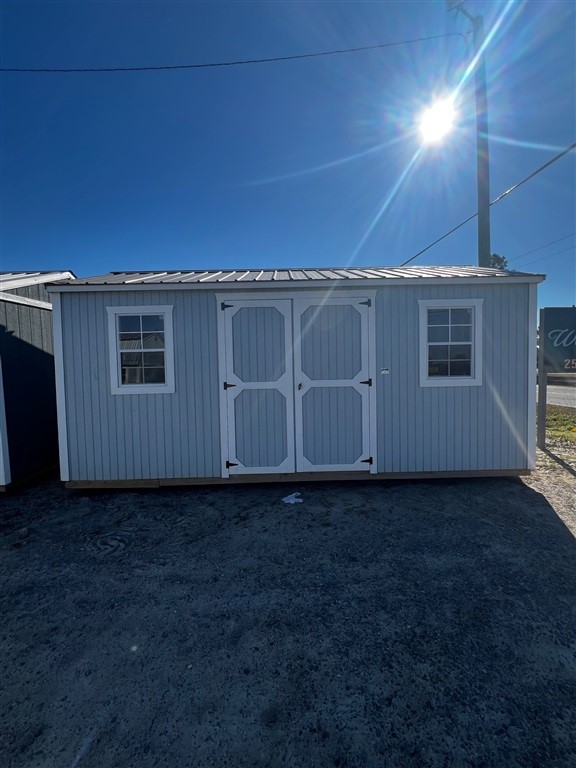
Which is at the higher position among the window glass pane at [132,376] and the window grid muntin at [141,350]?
the window grid muntin at [141,350]

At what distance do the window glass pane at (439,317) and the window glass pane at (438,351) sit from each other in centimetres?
30

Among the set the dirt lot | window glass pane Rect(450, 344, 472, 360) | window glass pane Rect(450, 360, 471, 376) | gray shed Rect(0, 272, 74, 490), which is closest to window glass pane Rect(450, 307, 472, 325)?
window glass pane Rect(450, 344, 472, 360)

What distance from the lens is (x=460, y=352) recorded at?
4801 mm

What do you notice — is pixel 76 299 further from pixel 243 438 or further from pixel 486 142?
pixel 486 142

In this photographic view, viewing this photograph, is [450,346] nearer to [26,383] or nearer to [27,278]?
[26,383]

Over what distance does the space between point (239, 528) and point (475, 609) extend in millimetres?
2162

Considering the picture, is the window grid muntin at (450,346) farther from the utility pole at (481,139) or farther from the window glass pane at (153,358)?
the utility pole at (481,139)

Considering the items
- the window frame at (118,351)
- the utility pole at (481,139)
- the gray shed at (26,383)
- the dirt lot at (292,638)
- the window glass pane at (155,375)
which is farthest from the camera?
the utility pole at (481,139)

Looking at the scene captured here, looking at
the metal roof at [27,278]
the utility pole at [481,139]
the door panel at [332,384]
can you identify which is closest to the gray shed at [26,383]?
the metal roof at [27,278]

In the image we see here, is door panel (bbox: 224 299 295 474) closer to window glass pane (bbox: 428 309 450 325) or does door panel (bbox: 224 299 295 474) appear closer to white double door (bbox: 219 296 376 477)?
white double door (bbox: 219 296 376 477)

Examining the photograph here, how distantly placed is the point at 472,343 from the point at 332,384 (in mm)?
1911

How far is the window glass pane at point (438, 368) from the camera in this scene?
480cm

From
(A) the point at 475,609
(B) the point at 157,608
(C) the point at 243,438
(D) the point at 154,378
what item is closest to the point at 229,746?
(B) the point at 157,608

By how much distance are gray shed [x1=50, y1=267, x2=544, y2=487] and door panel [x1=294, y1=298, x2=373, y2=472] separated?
0.05 ft
